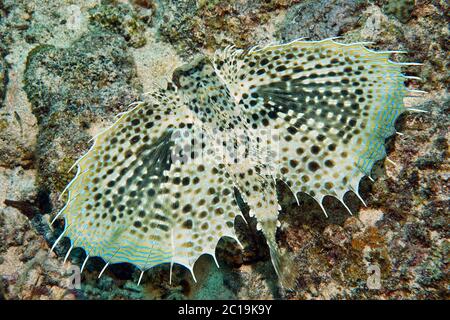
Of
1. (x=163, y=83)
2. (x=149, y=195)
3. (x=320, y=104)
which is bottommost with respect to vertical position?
(x=149, y=195)

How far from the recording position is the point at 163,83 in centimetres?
505

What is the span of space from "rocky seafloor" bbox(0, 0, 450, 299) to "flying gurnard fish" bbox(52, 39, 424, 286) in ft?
1.45

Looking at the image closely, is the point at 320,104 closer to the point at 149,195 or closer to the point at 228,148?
the point at 228,148

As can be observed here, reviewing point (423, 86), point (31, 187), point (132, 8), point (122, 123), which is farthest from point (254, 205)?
point (132, 8)

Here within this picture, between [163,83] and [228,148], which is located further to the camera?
[163,83]

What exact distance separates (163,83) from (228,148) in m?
1.81

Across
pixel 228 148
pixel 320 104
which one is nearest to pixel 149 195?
pixel 228 148

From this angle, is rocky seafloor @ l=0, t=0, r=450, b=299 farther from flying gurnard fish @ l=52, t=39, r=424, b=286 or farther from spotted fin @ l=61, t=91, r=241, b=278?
spotted fin @ l=61, t=91, r=241, b=278

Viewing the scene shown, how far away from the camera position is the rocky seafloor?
147 inches

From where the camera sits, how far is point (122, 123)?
3.79 metres

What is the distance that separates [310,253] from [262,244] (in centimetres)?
60

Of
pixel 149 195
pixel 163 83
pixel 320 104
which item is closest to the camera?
pixel 149 195

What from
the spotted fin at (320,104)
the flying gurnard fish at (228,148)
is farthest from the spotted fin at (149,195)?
the spotted fin at (320,104)

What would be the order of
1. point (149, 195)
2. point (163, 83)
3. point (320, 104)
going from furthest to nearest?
point (163, 83), point (320, 104), point (149, 195)
